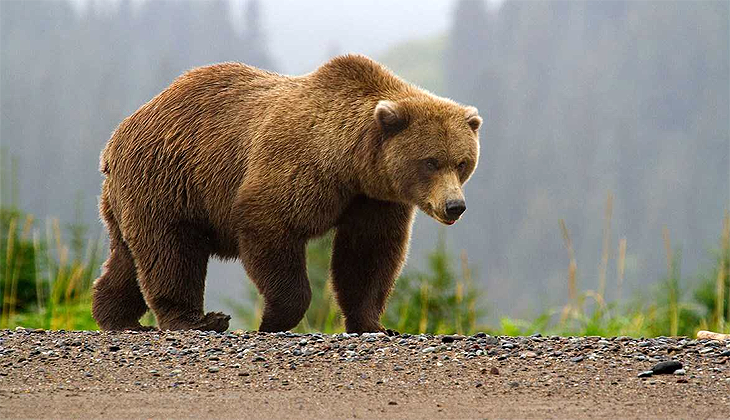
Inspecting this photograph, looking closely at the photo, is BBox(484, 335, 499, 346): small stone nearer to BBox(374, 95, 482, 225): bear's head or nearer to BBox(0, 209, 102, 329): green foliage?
BBox(374, 95, 482, 225): bear's head

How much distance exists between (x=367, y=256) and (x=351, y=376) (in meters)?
1.88

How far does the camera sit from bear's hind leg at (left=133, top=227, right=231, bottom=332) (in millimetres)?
6512

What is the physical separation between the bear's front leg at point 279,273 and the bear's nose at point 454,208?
100cm

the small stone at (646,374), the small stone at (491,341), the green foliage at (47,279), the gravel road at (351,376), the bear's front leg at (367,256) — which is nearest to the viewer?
the gravel road at (351,376)

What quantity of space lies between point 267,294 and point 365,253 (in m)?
0.74

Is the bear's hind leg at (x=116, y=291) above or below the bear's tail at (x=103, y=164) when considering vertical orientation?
below

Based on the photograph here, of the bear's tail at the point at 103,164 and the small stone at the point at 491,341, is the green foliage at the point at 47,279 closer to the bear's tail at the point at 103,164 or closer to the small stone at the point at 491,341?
the bear's tail at the point at 103,164

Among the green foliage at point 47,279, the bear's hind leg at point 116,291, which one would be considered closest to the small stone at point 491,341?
the bear's hind leg at point 116,291

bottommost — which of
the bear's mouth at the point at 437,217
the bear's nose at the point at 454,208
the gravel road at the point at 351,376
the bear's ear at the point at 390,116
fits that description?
the gravel road at the point at 351,376

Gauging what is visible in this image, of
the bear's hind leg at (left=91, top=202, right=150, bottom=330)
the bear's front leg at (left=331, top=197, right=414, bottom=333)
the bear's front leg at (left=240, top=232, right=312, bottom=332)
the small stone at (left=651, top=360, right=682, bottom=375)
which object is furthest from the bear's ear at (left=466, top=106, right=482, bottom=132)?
the bear's hind leg at (left=91, top=202, right=150, bottom=330)

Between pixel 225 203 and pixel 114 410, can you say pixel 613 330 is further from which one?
pixel 114 410

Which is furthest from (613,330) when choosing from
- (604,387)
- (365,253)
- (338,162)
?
(604,387)

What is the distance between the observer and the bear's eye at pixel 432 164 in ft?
19.2

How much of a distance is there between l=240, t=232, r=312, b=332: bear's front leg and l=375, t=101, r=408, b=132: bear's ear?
2.90ft
